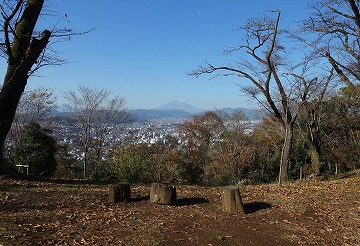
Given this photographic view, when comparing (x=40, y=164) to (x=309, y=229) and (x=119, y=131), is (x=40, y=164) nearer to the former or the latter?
(x=119, y=131)

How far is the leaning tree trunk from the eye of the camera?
7.86 m

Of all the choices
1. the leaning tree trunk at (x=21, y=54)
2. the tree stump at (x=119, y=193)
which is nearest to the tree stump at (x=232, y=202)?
the tree stump at (x=119, y=193)

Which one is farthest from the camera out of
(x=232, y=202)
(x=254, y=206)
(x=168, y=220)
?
(x=254, y=206)

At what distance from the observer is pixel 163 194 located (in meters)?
6.36

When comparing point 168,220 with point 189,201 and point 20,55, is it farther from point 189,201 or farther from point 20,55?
point 20,55

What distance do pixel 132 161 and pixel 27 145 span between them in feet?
16.2

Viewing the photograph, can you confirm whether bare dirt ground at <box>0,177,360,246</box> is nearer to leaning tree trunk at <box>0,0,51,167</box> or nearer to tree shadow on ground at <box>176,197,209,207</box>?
tree shadow on ground at <box>176,197,209,207</box>

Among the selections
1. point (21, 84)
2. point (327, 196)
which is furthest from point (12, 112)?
point (327, 196)

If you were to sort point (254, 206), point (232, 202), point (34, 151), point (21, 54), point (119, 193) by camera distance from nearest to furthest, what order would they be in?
point (232, 202), point (119, 193), point (254, 206), point (21, 54), point (34, 151)

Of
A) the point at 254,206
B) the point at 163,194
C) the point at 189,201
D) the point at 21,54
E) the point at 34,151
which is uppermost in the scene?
the point at 21,54

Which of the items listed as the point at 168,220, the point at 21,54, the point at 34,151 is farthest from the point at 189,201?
the point at 34,151

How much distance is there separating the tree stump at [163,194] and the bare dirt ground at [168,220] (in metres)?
0.19

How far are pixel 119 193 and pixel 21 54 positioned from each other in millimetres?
5027

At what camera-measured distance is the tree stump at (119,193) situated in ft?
20.7
